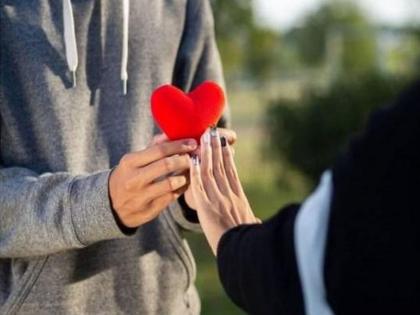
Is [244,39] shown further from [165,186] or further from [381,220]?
[381,220]

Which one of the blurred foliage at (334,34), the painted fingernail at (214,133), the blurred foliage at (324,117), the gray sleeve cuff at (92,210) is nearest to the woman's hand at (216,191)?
the painted fingernail at (214,133)

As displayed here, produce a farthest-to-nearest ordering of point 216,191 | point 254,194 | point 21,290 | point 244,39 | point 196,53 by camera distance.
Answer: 1. point 244,39
2. point 254,194
3. point 196,53
4. point 21,290
5. point 216,191

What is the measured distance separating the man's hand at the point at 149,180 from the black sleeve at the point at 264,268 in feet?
0.97

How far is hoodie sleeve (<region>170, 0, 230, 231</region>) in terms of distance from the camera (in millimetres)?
2125

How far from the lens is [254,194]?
938 cm

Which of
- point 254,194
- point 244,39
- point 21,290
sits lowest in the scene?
point 254,194

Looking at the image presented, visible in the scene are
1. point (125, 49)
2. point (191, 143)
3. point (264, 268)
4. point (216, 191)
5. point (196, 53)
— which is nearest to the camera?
point (264, 268)

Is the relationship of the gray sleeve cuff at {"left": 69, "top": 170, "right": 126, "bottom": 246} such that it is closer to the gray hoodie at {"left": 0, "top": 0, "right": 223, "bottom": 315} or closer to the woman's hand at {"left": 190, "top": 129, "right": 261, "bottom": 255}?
the gray hoodie at {"left": 0, "top": 0, "right": 223, "bottom": 315}

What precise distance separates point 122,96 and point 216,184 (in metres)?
0.45

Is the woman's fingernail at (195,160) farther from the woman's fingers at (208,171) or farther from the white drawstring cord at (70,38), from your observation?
the white drawstring cord at (70,38)

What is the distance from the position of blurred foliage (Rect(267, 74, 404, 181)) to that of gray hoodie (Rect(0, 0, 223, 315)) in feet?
18.8

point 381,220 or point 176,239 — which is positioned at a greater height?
point 381,220

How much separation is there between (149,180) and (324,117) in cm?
622

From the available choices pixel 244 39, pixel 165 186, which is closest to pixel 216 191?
pixel 165 186
